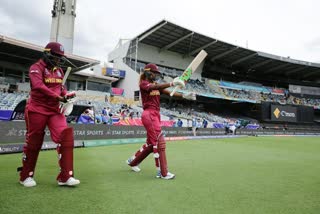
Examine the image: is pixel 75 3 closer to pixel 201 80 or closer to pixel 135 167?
pixel 201 80

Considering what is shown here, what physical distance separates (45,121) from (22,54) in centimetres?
2583

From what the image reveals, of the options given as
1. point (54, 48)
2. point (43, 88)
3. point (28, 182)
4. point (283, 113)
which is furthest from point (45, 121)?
point (283, 113)

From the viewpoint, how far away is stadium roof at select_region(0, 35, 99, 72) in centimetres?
2259

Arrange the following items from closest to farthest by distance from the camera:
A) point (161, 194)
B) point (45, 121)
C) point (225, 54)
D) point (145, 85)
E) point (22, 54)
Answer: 1. point (161, 194)
2. point (45, 121)
3. point (145, 85)
4. point (22, 54)
5. point (225, 54)

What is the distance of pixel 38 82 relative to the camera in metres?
3.39

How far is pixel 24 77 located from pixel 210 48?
25.3 m

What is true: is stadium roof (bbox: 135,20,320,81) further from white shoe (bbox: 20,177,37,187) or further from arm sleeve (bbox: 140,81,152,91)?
white shoe (bbox: 20,177,37,187)

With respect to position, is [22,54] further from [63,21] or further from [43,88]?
[43,88]

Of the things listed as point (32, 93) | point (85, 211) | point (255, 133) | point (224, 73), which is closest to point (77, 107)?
point (32, 93)

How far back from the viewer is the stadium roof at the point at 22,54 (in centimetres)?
2259

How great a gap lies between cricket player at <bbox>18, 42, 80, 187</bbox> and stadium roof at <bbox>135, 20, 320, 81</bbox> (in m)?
27.8

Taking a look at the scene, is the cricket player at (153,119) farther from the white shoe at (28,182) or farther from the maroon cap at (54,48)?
the white shoe at (28,182)

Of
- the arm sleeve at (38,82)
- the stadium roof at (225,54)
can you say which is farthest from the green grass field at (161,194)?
the stadium roof at (225,54)

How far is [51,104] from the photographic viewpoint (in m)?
3.56
